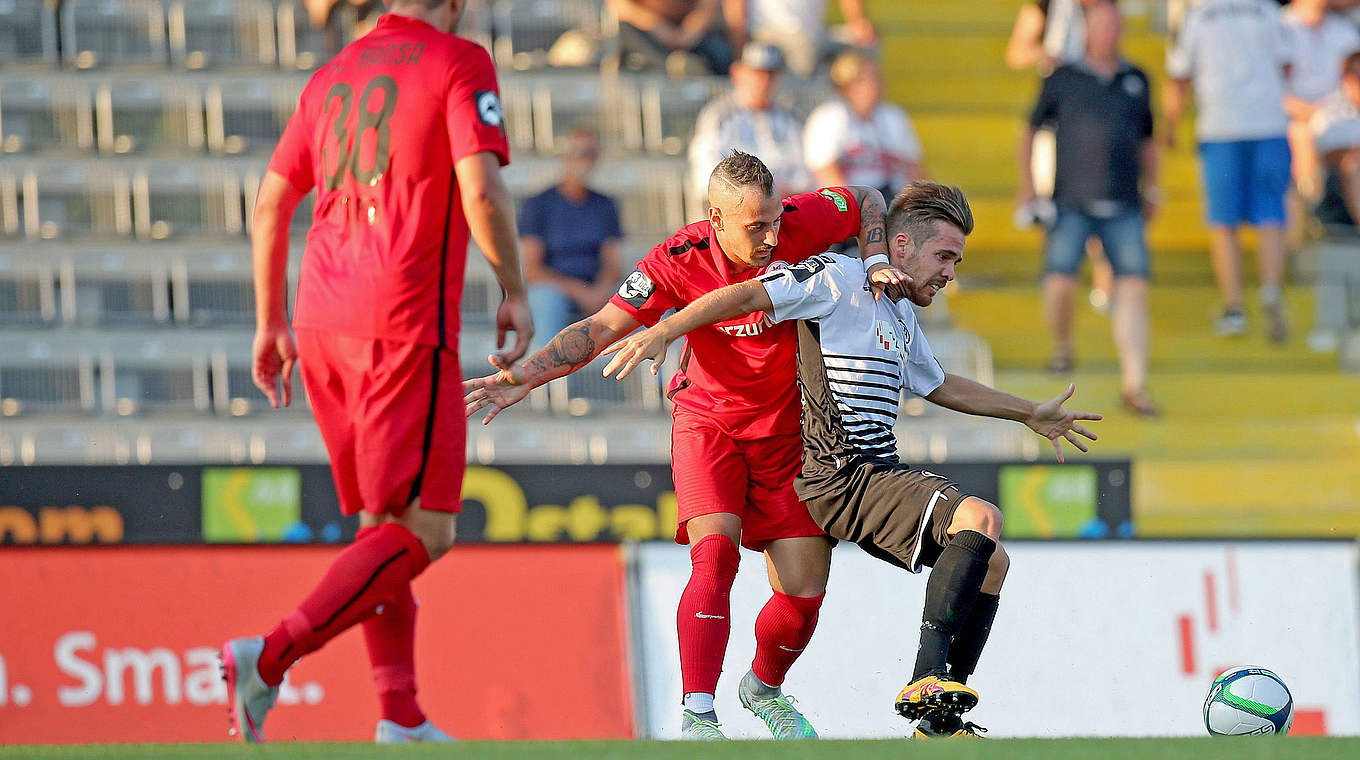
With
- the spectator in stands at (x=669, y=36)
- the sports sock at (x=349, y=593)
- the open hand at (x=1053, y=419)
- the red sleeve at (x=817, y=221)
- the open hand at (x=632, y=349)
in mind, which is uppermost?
the spectator in stands at (x=669, y=36)

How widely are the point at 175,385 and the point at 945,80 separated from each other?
22.5 feet

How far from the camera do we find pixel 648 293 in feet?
17.5

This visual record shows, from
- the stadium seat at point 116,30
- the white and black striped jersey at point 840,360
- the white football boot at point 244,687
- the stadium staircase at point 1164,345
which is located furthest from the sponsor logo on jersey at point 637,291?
the stadium seat at point 116,30

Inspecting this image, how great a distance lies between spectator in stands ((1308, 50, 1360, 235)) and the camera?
39.4 ft

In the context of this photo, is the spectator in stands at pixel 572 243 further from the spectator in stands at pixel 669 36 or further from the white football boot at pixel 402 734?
the white football boot at pixel 402 734

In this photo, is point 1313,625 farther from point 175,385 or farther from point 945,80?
point 945,80

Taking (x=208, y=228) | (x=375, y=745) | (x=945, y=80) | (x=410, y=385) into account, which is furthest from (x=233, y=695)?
(x=945, y=80)

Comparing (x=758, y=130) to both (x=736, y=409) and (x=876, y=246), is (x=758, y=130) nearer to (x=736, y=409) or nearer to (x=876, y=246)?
(x=876, y=246)

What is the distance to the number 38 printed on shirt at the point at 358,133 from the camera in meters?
4.96

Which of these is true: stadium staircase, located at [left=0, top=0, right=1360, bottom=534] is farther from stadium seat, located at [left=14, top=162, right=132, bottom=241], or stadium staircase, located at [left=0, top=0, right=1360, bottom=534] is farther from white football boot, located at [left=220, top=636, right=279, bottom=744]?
white football boot, located at [left=220, top=636, right=279, bottom=744]

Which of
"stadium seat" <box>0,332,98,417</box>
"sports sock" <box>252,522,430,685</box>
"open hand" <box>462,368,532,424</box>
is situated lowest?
"sports sock" <box>252,522,430,685</box>

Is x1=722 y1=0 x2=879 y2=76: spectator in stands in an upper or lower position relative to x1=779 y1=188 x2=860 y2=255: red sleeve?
upper

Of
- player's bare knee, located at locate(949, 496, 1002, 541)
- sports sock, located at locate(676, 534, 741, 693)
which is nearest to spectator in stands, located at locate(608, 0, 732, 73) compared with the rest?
sports sock, located at locate(676, 534, 741, 693)

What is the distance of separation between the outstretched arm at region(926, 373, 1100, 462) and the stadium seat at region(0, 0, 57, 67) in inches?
311
